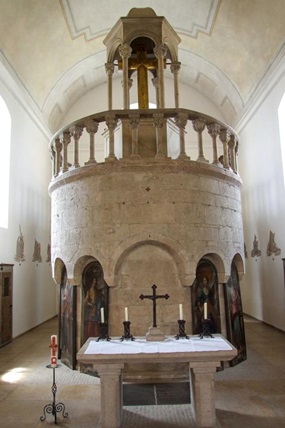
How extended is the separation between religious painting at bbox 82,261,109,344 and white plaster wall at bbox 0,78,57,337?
3410mm

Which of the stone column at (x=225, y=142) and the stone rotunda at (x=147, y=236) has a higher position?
the stone column at (x=225, y=142)

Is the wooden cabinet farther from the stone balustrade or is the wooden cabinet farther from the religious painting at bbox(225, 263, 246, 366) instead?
the religious painting at bbox(225, 263, 246, 366)

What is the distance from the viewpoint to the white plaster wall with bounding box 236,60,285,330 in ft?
34.1

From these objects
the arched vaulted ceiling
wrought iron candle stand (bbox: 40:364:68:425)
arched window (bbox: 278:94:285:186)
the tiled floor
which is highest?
the arched vaulted ceiling

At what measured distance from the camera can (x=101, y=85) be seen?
1617 centimetres

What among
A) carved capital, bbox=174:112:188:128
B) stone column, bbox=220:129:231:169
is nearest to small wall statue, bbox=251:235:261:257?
stone column, bbox=220:129:231:169

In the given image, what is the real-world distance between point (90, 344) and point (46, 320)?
906 centimetres

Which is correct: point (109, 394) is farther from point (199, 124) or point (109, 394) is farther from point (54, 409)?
point (199, 124)

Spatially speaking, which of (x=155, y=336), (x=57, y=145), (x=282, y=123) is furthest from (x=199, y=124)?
(x=282, y=123)

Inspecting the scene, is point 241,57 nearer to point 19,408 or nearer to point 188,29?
point 188,29

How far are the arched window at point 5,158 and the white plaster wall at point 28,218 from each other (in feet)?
Result: 0.64

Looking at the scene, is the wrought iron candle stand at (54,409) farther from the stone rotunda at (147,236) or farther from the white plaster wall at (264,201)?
the white plaster wall at (264,201)

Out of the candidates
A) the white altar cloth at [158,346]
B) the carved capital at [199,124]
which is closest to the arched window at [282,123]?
the carved capital at [199,124]

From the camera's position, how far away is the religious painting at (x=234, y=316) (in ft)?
23.2
